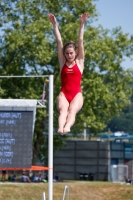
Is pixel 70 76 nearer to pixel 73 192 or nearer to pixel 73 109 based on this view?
pixel 73 109

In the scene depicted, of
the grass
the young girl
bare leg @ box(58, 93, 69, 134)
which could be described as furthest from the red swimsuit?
the grass

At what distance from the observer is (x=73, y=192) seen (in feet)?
94.7

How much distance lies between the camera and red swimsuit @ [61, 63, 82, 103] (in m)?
11.8

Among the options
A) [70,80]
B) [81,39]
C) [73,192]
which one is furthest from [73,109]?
[73,192]

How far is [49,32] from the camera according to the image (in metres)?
42.5

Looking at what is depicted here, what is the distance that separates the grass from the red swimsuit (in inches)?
611

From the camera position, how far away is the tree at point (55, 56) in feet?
136

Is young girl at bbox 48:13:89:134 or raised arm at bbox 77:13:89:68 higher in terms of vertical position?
raised arm at bbox 77:13:89:68

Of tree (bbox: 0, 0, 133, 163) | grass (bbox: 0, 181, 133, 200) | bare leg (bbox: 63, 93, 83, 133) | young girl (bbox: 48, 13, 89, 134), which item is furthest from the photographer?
tree (bbox: 0, 0, 133, 163)

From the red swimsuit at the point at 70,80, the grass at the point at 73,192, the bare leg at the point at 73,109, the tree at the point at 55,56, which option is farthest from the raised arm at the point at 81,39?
the tree at the point at 55,56

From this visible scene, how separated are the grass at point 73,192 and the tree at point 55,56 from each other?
11.9 metres

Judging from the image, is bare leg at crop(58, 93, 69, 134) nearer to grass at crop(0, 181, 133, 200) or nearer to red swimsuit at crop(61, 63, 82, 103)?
red swimsuit at crop(61, 63, 82, 103)

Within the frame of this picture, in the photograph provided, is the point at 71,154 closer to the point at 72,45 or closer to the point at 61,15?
the point at 61,15

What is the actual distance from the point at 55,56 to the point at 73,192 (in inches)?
574
